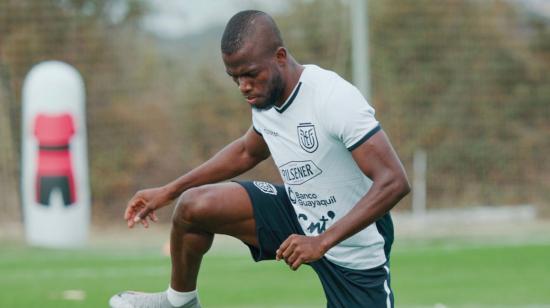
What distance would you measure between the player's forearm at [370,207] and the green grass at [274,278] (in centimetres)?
265

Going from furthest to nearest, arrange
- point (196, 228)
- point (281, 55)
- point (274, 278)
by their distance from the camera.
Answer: point (274, 278) → point (196, 228) → point (281, 55)

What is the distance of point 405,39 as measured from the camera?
13.2 metres

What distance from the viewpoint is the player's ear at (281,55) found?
15.5 ft

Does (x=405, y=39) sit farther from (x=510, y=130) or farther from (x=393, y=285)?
(x=393, y=285)

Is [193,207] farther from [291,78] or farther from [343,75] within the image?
[343,75]

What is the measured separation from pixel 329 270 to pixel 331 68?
26.2ft

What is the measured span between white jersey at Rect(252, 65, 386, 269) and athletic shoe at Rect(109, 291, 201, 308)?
782 millimetres

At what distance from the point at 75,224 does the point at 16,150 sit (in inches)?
64.9

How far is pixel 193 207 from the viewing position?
5023 mm

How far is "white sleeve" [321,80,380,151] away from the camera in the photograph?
15.0 ft

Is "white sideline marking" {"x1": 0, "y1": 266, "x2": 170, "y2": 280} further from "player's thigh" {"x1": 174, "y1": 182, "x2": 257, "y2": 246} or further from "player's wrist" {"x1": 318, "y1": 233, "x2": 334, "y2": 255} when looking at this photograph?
"player's wrist" {"x1": 318, "y1": 233, "x2": 334, "y2": 255}

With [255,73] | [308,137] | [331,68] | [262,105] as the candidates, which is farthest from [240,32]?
[331,68]

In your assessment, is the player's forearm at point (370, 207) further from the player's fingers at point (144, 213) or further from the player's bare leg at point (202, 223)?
the player's fingers at point (144, 213)

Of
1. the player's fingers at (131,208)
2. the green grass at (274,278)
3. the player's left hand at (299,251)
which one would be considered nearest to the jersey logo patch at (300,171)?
the player's left hand at (299,251)
